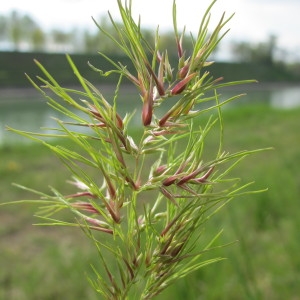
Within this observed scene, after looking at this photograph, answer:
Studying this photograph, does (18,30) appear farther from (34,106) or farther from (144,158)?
(144,158)

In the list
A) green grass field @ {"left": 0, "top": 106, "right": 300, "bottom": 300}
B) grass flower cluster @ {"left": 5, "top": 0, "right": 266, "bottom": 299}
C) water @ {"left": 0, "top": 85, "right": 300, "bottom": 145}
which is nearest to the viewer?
grass flower cluster @ {"left": 5, "top": 0, "right": 266, "bottom": 299}

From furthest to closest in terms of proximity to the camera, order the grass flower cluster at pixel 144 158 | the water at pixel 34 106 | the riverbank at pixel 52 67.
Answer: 1. the riverbank at pixel 52 67
2. the water at pixel 34 106
3. the grass flower cluster at pixel 144 158

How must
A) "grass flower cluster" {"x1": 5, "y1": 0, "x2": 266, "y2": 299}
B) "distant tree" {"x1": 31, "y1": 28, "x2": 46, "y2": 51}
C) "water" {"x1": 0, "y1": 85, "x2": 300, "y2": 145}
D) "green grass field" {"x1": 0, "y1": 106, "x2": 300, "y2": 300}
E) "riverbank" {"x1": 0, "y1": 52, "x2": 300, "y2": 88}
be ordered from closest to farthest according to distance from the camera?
"grass flower cluster" {"x1": 5, "y1": 0, "x2": 266, "y2": 299} → "green grass field" {"x1": 0, "y1": 106, "x2": 300, "y2": 300} → "water" {"x1": 0, "y1": 85, "x2": 300, "y2": 145} → "riverbank" {"x1": 0, "y1": 52, "x2": 300, "y2": 88} → "distant tree" {"x1": 31, "y1": 28, "x2": 46, "y2": 51}

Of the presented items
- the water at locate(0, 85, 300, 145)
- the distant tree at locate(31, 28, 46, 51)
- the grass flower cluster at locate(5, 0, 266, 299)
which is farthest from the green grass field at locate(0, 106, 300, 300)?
the distant tree at locate(31, 28, 46, 51)

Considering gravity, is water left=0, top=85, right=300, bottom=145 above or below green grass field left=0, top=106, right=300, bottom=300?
below

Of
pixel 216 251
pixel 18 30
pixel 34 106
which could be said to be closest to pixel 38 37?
pixel 18 30

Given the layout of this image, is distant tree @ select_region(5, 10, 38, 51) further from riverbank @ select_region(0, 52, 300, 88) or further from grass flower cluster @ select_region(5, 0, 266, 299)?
grass flower cluster @ select_region(5, 0, 266, 299)

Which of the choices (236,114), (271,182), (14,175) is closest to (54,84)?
(271,182)

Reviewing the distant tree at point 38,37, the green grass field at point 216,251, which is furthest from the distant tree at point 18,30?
the green grass field at point 216,251

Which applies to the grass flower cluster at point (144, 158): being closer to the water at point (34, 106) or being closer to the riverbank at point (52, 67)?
the water at point (34, 106)
